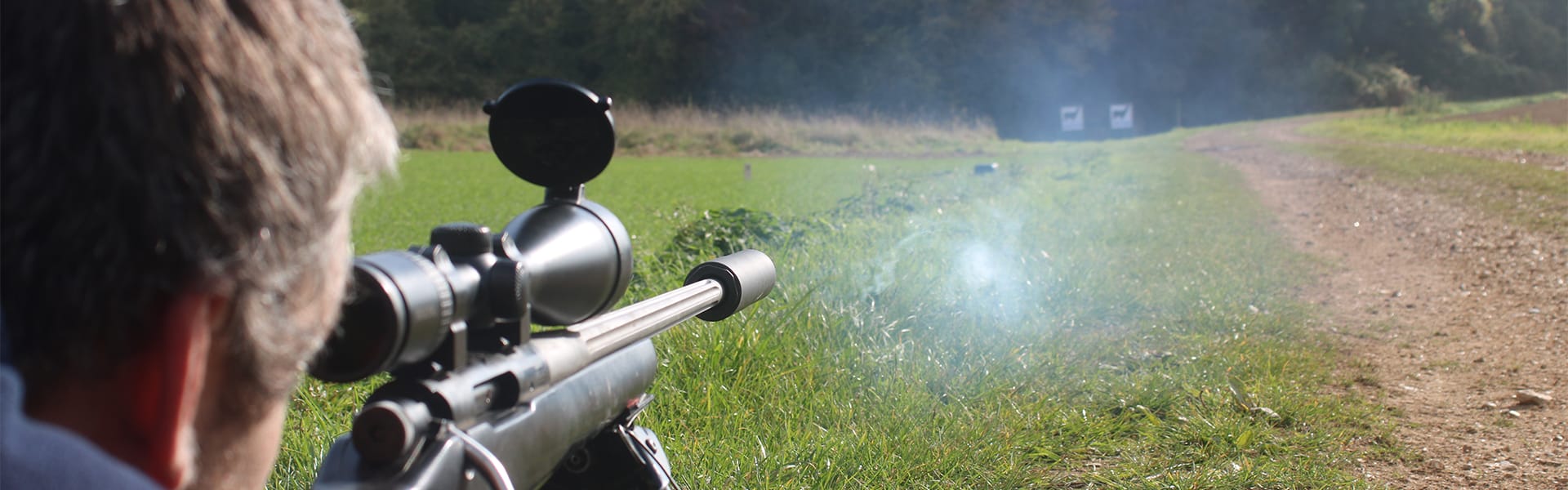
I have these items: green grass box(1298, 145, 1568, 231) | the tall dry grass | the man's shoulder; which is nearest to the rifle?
the man's shoulder

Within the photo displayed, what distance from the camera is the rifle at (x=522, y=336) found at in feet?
2.92

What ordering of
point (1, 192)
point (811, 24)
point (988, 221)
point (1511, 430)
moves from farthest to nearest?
1. point (811, 24)
2. point (988, 221)
3. point (1511, 430)
4. point (1, 192)

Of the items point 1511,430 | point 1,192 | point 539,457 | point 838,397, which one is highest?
point 1,192

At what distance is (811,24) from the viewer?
139 ft

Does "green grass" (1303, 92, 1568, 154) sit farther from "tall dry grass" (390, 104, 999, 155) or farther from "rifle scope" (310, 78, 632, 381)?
"rifle scope" (310, 78, 632, 381)

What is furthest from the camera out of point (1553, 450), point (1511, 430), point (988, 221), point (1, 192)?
point (988, 221)

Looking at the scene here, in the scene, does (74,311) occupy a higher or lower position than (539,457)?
higher

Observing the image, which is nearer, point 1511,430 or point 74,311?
point 74,311

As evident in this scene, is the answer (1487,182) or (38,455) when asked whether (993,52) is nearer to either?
(1487,182)

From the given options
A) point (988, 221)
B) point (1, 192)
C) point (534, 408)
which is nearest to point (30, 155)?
point (1, 192)

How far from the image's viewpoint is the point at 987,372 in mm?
3701

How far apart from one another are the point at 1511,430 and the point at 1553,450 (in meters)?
0.22

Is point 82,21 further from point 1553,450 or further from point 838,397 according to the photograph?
point 1553,450

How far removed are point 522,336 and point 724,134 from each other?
2655 centimetres
